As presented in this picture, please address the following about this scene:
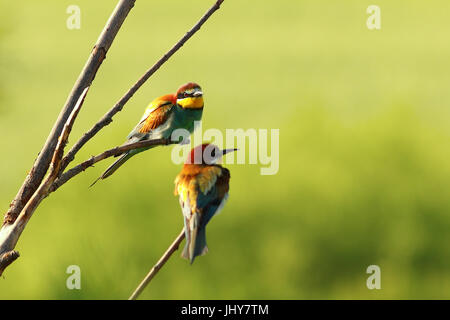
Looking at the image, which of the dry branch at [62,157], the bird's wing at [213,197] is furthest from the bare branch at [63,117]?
the bird's wing at [213,197]

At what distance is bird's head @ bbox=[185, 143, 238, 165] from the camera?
2.96 feet

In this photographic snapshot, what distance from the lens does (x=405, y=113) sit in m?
2.07

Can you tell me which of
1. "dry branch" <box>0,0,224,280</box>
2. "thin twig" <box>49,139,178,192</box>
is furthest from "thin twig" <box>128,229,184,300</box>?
"thin twig" <box>49,139,178,192</box>

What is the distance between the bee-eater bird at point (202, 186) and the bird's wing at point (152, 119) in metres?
0.09

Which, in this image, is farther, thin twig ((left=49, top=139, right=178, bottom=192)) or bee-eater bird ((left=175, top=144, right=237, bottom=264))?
bee-eater bird ((left=175, top=144, right=237, bottom=264))

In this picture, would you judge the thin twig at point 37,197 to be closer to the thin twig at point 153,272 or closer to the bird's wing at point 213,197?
the thin twig at point 153,272

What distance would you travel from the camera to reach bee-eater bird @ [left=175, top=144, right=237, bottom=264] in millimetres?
892

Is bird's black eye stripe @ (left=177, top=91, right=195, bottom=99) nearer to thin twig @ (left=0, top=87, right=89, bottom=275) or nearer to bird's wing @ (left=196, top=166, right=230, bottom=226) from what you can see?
bird's wing @ (left=196, top=166, right=230, bottom=226)

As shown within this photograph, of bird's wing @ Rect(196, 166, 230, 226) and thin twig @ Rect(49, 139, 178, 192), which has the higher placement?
thin twig @ Rect(49, 139, 178, 192)

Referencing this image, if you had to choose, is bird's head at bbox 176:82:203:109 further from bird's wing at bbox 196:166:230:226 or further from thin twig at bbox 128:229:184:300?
thin twig at bbox 128:229:184:300

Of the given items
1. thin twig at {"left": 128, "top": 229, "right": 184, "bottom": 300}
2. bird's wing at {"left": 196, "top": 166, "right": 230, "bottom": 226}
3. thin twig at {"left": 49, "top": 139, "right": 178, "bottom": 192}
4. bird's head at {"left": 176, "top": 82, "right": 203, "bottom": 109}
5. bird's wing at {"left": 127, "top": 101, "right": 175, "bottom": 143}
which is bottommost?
thin twig at {"left": 128, "top": 229, "right": 184, "bottom": 300}

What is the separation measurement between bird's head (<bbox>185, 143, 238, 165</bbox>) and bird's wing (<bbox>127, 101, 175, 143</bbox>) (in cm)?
9

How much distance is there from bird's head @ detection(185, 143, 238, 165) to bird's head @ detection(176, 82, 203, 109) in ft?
0.26

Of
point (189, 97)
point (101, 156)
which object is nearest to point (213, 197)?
point (189, 97)
